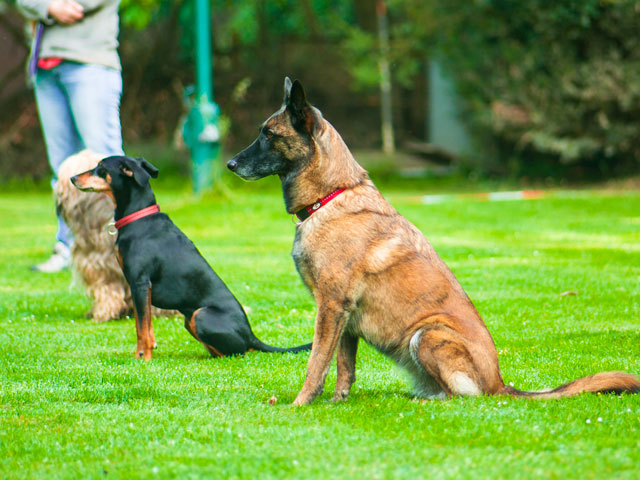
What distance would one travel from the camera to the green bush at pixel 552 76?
15.6m

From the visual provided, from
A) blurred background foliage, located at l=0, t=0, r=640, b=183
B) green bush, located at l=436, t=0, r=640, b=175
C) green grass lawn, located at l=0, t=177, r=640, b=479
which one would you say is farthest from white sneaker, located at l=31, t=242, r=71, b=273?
green bush, located at l=436, t=0, r=640, b=175

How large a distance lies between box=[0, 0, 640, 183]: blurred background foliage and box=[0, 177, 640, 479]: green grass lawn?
762cm

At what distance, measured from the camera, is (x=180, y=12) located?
19.8 m

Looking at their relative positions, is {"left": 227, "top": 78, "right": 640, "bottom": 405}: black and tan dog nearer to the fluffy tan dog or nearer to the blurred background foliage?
the fluffy tan dog

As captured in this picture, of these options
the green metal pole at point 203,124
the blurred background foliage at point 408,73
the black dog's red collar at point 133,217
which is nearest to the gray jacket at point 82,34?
the black dog's red collar at point 133,217

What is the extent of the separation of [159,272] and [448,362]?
2.17m

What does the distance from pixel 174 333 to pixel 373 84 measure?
15138 millimetres

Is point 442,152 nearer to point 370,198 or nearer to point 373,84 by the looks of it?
point 373,84

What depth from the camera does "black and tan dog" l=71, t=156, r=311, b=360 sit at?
5.24 meters

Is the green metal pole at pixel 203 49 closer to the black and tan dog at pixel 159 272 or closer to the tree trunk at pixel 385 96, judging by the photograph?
the tree trunk at pixel 385 96

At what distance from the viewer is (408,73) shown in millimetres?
20422

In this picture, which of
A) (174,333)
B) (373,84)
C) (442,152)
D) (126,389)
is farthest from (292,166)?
(442,152)

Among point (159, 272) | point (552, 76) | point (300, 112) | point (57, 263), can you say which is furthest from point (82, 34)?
point (552, 76)

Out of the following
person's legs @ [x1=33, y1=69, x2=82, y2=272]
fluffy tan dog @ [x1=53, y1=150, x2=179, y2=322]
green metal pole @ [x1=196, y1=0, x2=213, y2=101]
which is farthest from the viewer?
green metal pole @ [x1=196, y1=0, x2=213, y2=101]
